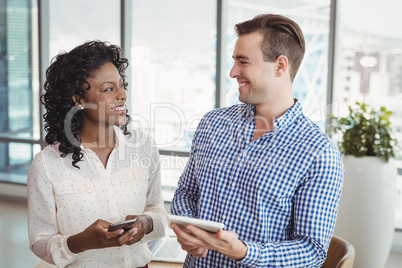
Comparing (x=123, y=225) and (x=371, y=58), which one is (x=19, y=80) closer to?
(x=371, y=58)

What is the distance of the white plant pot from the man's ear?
2.21 meters

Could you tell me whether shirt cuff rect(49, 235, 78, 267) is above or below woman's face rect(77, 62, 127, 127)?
below

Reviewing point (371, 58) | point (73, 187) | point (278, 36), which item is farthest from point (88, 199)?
point (371, 58)

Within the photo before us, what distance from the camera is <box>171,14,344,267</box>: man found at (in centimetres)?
152

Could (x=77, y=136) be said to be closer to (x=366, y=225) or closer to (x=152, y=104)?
(x=366, y=225)

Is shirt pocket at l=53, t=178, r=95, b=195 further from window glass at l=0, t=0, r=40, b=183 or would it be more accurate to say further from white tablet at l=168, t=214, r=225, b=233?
window glass at l=0, t=0, r=40, b=183

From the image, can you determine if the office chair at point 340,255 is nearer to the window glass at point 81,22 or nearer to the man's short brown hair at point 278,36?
the man's short brown hair at point 278,36

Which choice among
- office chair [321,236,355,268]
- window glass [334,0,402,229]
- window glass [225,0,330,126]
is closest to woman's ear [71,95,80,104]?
office chair [321,236,355,268]

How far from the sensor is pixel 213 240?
4.70 ft

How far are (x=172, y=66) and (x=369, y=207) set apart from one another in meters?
2.77

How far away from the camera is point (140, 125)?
543cm

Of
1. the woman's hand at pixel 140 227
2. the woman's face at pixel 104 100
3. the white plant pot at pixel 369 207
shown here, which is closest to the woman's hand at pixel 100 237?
the woman's hand at pixel 140 227

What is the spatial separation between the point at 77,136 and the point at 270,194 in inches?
35.3

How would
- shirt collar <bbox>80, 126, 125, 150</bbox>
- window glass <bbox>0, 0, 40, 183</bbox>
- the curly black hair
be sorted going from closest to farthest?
the curly black hair → shirt collar <bbox>80, 126, 125, 150</bbox> → window glass <bbox>0, 0, 40, 183</bbox>
